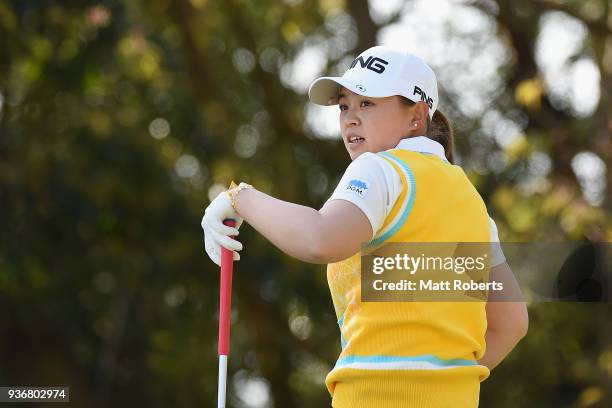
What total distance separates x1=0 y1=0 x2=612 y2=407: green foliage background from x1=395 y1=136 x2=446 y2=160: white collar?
291 inches

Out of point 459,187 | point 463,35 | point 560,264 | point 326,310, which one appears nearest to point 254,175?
point 326,310

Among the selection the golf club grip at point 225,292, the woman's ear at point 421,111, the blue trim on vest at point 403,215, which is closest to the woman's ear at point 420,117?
the woman's ear at point 421,111

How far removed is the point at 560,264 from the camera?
9.17m

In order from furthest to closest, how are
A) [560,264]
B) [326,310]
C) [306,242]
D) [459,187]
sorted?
[326,310]
[560,264]
[459,187]
[306,242]

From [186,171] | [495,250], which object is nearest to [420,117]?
[495,250]

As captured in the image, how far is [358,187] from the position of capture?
278cm

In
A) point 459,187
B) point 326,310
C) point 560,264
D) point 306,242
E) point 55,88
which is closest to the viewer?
point 306,242

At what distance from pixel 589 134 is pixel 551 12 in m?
1.15

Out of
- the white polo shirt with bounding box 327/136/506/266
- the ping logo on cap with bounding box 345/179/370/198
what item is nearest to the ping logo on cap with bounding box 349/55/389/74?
the white polo shirt with bounding box 327/136/506/266

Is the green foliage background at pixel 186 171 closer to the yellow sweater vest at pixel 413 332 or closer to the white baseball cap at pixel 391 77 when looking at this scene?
the white baseball cap at pixel 391 77

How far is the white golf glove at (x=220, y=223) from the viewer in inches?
120

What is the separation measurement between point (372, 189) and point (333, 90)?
0.62m

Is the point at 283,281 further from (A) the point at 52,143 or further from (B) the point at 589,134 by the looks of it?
(B) the point at 589,134

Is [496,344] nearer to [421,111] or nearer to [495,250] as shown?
[495,250]
